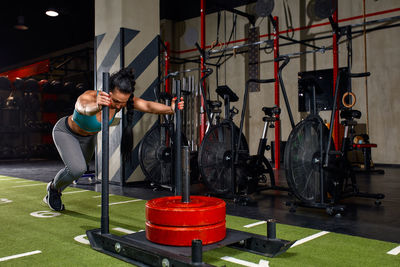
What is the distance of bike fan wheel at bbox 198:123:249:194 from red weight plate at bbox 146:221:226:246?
204 cm

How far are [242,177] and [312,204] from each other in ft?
3.26

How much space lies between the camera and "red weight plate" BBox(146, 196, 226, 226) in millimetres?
1919

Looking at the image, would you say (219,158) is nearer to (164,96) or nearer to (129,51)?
(164,96)

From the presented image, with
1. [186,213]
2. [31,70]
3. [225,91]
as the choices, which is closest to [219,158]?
[225,91]

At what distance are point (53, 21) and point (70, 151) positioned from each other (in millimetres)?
8653

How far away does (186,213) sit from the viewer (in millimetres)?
1914

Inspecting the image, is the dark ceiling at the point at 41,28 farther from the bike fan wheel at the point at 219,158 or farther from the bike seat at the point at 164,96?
the bike fan wheel at the point at 219,158

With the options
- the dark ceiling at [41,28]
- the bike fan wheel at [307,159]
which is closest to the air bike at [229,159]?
the bike fan wheel at [307,159]

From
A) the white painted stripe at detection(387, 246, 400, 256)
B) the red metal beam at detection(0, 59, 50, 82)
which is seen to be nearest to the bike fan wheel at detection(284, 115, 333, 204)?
the white painted stripe at detection(387, 246, 400, 256)

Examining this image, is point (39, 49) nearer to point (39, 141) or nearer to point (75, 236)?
point (39, 141)

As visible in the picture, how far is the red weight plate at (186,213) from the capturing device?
192 cm

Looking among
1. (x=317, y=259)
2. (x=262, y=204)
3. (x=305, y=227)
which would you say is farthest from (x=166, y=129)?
(x=317, y=259)

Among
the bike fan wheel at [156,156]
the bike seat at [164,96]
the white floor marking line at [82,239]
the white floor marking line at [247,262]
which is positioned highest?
the bike seat at [164,96]

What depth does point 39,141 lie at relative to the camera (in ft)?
39.4
